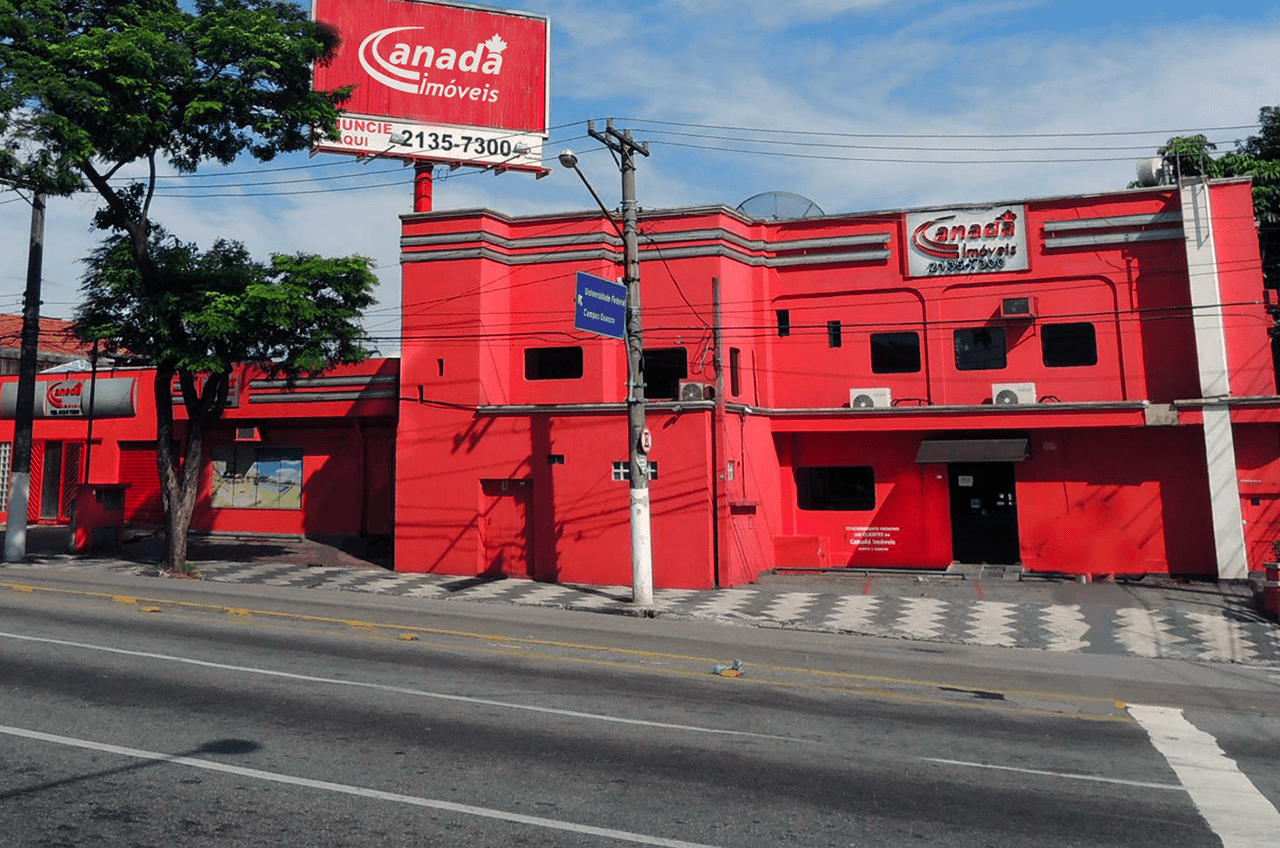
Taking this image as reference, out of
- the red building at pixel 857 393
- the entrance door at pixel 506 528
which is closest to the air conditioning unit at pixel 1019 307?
the red building at pixel 857 393

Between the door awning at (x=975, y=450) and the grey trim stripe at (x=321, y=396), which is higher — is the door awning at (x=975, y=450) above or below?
below

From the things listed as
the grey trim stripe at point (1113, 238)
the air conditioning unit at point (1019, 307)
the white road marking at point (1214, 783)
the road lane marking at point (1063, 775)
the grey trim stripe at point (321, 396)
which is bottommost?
the white road marking at point (1214, 783)

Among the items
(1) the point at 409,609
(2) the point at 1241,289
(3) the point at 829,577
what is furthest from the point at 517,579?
(2) the point at 1241,289

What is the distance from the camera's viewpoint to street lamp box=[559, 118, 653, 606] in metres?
17.9

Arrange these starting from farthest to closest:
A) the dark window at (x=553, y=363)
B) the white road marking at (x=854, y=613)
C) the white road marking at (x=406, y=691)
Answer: the dark window at (x=553, y=363) → the white road marking at (x=854, y=613) → the white road marking at (x=406, y=691)

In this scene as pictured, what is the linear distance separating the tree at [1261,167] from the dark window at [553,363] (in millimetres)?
16065

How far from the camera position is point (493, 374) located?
22953 millimetres

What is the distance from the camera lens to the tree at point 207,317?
19547 millimetres

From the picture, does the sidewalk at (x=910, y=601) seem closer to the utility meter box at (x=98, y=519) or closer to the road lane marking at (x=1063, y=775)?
the utility meter box at (x=98, y=519)

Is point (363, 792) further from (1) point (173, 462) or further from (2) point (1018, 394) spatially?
(2) point (1018, 394)

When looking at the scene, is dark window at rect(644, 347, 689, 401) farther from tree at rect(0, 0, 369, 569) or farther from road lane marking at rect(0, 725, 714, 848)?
road lane marking at rect(0, 725, 714, 848)

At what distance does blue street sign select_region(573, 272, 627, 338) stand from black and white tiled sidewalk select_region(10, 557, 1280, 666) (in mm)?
5448

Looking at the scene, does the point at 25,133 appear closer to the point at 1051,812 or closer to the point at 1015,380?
the point at 1051,812

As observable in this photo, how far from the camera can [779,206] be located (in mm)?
25062
